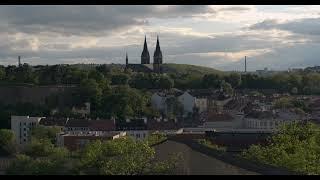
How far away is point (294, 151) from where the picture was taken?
7.73 meters

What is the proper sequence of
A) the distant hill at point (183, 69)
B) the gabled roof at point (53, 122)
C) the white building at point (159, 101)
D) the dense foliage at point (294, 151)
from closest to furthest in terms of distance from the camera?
the dense foliage at point (294, 151)
the gabled roof at point (53, 122)
the white building at point (159, 101)
the distant hill at point (183, 69)

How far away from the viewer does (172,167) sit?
212 centimetres

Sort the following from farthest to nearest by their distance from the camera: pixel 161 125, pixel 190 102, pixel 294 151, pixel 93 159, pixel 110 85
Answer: pixel 110 85
pixel 190 102
pixel 161 125
pixel 294 151
pixel 93 159

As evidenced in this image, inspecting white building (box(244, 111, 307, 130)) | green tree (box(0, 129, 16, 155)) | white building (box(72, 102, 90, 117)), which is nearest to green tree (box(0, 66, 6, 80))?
white building (box(72, 102, 90, 117))

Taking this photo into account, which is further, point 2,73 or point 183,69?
point 183,69

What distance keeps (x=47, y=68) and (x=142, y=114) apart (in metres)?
10.5

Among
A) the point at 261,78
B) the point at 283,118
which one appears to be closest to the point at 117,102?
the point at 283,118

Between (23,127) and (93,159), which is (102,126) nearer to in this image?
(23,127)

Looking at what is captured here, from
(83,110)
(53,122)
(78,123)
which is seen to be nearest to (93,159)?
(78,123)

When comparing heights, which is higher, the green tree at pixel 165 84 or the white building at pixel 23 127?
the green tree at pixel 165 84

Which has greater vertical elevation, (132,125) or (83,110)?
(83,110)

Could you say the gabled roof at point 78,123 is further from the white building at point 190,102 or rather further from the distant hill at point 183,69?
the distant hill at point 183,69

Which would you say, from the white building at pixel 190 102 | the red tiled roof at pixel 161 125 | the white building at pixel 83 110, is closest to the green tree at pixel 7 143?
the red tiled roof at pixel 161 125

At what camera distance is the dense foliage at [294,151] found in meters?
6.26
